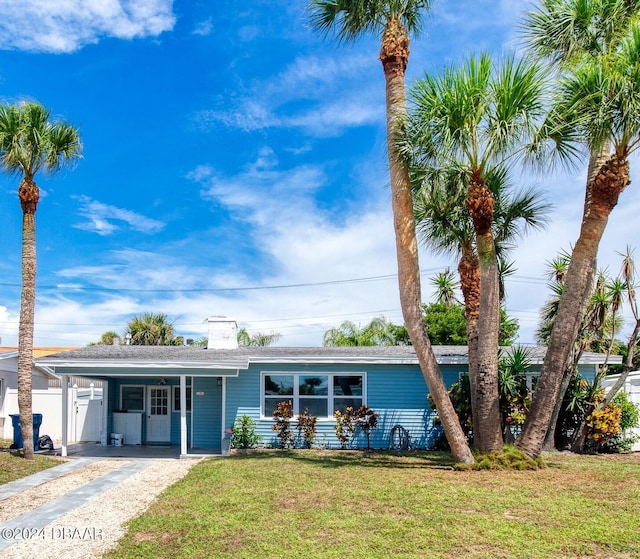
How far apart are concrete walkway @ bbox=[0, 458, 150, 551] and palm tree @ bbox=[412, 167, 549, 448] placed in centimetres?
750

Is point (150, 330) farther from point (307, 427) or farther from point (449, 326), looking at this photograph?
point (307, 427)

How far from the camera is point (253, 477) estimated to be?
399 inches

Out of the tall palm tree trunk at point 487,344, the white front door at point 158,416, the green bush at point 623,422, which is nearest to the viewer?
the tall palm tree trunk at point 487,344

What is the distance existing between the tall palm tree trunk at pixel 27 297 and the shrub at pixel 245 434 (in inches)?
189

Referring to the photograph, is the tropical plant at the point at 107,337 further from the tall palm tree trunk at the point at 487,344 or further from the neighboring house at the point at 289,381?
the tall palm tree trunk at the point at 487,344

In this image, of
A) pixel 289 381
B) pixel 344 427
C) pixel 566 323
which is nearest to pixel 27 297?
pixel 289 381

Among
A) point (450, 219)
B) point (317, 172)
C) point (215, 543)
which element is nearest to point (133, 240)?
point (317, 172)

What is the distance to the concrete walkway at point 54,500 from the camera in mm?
6918

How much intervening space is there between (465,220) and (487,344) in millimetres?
3123

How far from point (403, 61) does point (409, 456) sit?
869 centimetres

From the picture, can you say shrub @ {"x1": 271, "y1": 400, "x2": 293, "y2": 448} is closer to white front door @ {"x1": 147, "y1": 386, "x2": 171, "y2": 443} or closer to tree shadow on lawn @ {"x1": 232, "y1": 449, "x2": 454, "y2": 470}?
tree shadow on lawn @ {"x1": 232, "y1": 449, "x2": 454, "y2": 470}

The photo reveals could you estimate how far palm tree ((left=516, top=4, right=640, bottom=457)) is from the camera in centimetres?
975

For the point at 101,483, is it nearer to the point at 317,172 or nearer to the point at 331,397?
the point at 331,397

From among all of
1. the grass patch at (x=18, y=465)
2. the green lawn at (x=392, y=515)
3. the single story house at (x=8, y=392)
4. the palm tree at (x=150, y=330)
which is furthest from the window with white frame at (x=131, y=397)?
the palm tree at (x=150, y=330)
